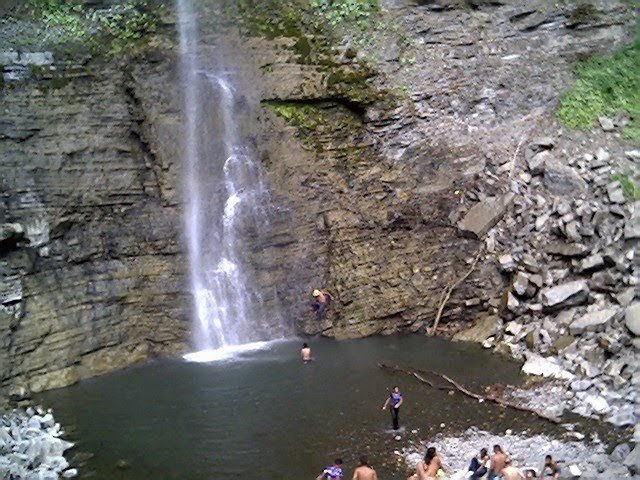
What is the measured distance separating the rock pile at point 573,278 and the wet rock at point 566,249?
0.03 meters

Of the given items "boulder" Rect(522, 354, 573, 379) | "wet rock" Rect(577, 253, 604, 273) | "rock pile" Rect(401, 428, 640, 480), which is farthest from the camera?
"wet rock" Rect(577, 253, 604, 273)

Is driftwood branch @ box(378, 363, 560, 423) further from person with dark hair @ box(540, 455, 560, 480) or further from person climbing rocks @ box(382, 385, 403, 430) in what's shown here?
person with dark hair @ box(540, 455, 560, 480)

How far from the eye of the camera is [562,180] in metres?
23.4

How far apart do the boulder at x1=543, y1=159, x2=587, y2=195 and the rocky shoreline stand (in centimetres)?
1676

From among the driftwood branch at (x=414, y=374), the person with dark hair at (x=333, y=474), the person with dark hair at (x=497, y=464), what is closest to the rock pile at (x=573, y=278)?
the driftwood branch at (x=414, y=374)

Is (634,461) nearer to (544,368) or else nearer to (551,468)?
(551,468)

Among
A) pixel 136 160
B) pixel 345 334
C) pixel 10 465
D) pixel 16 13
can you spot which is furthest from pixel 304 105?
pixel 10 465

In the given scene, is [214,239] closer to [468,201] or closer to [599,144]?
[468,201]

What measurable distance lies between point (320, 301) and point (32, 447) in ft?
33.0

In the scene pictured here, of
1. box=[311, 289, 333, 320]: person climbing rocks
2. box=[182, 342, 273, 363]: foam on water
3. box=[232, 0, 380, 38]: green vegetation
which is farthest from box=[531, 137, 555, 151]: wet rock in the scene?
box=[182, 342, 273, 363]: foam on water

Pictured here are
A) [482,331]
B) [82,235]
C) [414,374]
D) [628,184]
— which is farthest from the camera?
[628,184]

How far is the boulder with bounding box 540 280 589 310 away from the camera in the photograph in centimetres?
2080

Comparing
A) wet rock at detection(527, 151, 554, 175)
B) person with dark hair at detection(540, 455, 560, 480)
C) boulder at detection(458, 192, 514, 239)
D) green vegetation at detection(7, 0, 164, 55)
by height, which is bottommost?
person with dark hair at detection(540, 455, 560, 480)

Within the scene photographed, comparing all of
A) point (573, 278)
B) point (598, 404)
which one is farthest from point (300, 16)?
point (598, 404)
